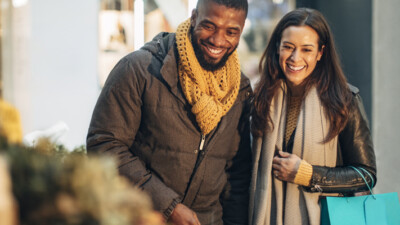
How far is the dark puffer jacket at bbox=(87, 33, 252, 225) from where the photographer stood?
88.4 inches

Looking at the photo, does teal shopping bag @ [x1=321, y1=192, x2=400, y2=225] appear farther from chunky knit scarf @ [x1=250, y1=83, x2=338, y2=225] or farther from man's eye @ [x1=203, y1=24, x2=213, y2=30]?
man's eye @ [x1=203, y1=24, x2=213, y2=30]

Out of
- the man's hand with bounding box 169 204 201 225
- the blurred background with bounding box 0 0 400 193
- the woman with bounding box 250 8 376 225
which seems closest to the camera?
the man's hand with bounding box 169 204 201 225

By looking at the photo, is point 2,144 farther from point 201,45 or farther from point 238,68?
point 238,68

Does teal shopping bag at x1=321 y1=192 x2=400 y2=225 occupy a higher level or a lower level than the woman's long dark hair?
lower

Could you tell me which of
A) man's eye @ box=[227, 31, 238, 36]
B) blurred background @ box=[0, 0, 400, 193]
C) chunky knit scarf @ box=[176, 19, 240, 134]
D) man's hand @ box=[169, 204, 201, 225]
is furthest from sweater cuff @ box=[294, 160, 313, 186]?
blurred background @ box=[0, 0, 400, 193]

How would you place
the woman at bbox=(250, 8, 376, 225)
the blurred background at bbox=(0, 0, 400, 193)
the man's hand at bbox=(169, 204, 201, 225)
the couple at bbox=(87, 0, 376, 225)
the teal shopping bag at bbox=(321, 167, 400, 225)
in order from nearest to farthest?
the man's hand at bbox=(169, 204, 201, 225) → the couple at bbox=(87, 0, 376, 225) → the teal shopping bag at bbox=(321, 167, 400, 225) → the woman at bbox=(250, 8, 376, 225) → the blurred background at bbox=(0, 0, 400, 193)

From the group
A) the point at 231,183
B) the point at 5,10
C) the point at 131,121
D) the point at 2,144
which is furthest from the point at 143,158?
the point at 5,10

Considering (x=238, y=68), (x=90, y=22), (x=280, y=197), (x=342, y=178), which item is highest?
(x=90, y=22)

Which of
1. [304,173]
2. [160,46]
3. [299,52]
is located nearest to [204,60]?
[160,46]

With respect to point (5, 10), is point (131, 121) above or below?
below

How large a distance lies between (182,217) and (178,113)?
0.55 meters

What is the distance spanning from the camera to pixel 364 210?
2.43 meters

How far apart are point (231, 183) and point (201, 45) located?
33.8 inches

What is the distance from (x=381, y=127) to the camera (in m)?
4.45
